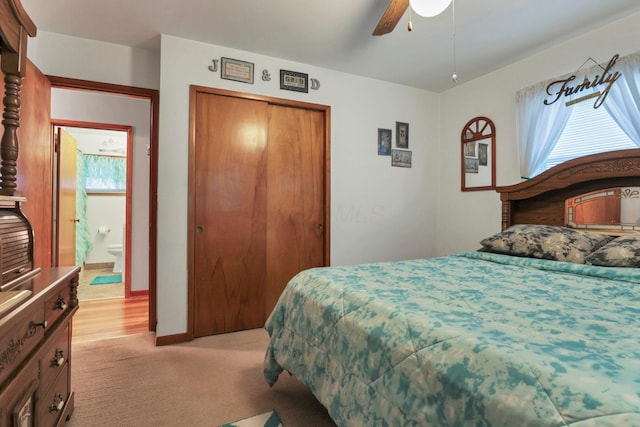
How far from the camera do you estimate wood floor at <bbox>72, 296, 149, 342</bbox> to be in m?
2.81

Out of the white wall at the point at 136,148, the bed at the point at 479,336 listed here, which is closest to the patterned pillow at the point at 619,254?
the bed at the point at 479,336

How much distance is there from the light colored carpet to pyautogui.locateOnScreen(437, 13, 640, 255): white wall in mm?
2430

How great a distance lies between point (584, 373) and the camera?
2.28ft

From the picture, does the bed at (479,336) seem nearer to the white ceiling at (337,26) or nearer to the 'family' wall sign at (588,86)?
the 'family' wall sign at (588,86)

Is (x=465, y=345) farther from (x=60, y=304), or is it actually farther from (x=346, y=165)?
(x=346, y=165)

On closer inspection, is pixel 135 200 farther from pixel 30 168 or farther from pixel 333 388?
pixel 333 388

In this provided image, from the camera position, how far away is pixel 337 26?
8.06ft

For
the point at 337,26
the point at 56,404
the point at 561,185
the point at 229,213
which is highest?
the point at 337,26

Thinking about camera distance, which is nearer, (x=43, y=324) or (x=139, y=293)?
(x=43, y=324)

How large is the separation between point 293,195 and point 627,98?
2.70 metres

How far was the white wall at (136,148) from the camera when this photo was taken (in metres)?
3.76

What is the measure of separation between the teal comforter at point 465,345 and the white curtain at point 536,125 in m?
1.36

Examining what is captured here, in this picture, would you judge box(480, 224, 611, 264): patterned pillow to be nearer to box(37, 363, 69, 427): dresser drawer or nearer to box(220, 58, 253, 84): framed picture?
box(220, 58, 253, 84): framed picture

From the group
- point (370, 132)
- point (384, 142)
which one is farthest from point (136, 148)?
point (384, 142)
